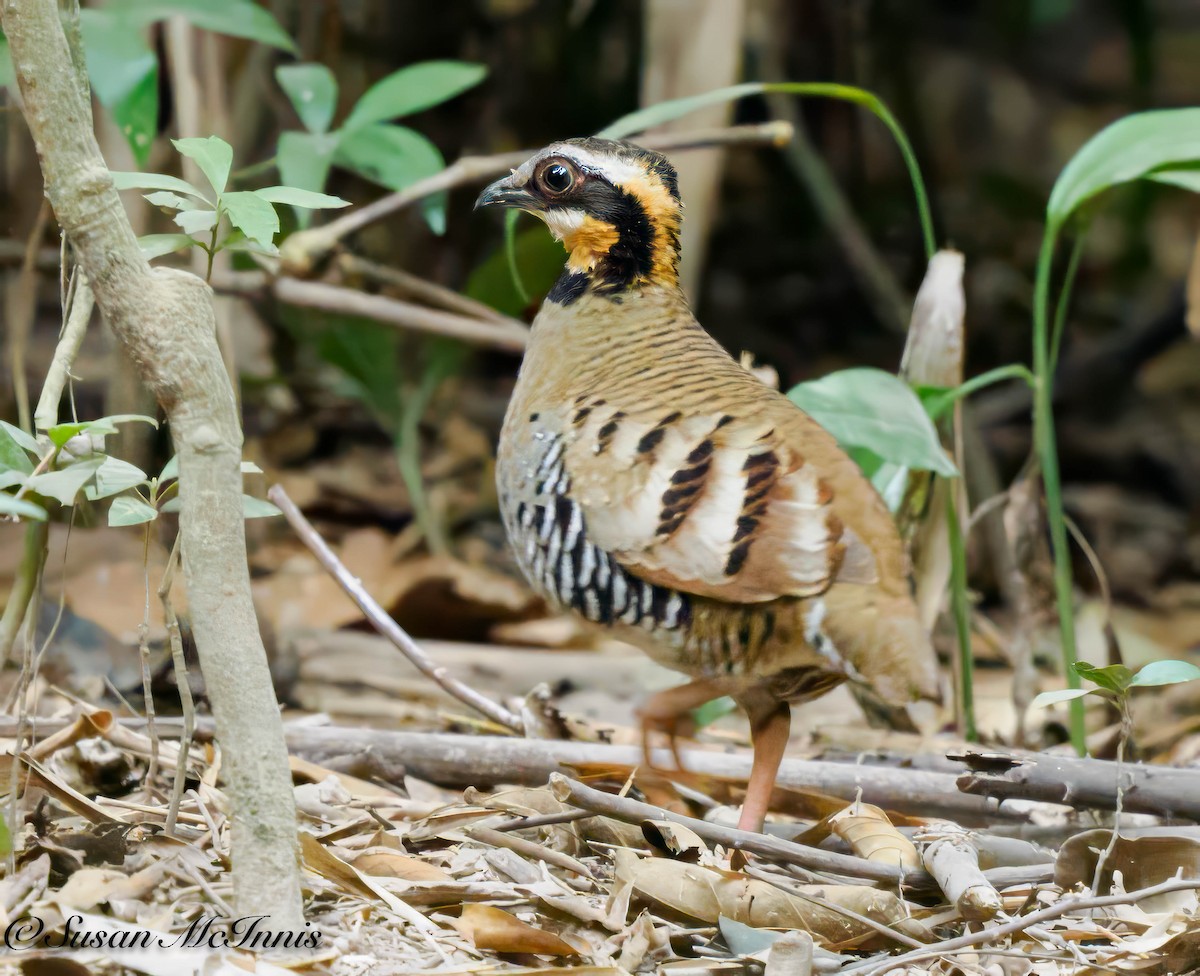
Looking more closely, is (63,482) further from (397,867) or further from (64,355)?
(397,867)

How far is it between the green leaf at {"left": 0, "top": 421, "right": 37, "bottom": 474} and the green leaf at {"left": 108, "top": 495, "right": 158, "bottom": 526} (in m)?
0.13

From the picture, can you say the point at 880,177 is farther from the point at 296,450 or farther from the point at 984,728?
the point at 984,728

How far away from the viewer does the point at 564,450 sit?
114 inches

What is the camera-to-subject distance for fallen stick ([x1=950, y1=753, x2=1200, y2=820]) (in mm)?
2725

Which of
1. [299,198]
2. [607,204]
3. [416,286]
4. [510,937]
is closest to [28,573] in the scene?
[299,198]

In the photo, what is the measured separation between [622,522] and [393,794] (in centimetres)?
82

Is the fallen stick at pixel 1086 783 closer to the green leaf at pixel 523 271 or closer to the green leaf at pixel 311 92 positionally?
the green leaf at pixel 523 271

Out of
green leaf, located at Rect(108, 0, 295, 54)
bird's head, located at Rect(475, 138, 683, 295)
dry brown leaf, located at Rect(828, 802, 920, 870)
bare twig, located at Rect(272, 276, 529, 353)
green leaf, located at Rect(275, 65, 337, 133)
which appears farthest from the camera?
bare twig, located at Rect(272, 276, 529, 353)

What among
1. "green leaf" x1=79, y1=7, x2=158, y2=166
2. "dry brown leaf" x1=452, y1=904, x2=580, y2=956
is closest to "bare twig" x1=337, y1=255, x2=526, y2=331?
"green leaf" x1=79, y1=7, x2=158, y2=166

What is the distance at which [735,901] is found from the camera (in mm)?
2268

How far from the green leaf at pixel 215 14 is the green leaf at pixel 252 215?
2466mm

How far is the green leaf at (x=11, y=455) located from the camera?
1918 millimetres

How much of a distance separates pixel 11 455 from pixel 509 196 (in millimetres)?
1656

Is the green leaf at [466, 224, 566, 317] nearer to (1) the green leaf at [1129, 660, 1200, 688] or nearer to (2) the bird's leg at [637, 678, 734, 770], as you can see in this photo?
(2) the bird's leg at [637, 678, 734, 770]
